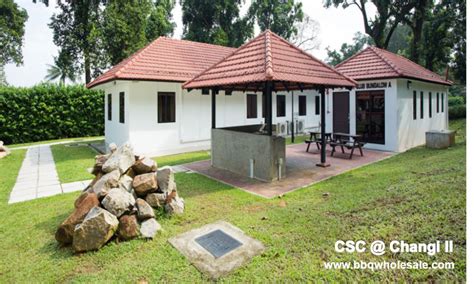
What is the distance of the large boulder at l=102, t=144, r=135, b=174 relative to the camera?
16.9 feet

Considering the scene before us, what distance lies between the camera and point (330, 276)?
10.3 feet

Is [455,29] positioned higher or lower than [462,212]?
higher

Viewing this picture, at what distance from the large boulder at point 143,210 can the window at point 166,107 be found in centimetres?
735

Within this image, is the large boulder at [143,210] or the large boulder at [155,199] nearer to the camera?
the large boulder at [143,210]

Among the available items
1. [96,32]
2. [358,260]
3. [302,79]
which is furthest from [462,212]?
[96,32]

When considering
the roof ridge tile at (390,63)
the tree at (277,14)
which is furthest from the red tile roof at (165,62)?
the tree at (277,14)

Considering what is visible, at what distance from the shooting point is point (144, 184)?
5.00m

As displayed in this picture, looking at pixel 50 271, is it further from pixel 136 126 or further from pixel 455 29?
pixel 455 29

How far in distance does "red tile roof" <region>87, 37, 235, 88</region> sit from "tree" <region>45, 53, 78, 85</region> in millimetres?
11716

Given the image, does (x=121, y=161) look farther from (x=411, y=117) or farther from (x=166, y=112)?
(x=411, y=117)

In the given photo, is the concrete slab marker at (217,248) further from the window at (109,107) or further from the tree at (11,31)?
the tree at (11,31)

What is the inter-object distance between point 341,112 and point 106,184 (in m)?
11.1

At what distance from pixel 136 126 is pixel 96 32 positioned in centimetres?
1547

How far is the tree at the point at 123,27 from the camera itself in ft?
72.9
